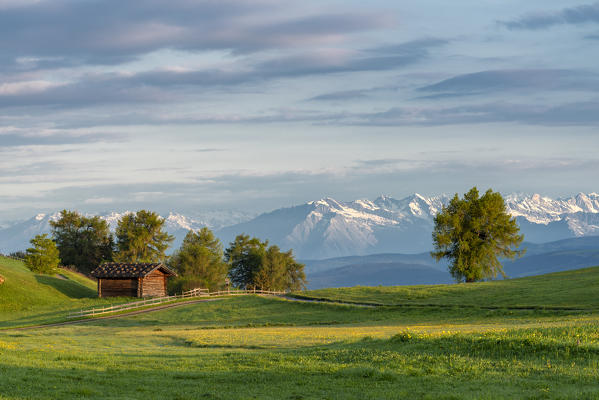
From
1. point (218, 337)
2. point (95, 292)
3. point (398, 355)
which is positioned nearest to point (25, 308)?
point (95, 292)

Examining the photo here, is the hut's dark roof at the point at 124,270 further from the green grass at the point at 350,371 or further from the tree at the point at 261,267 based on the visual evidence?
the green grass at the point at 350,371

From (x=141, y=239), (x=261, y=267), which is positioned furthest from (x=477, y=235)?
(x=141, y=239)

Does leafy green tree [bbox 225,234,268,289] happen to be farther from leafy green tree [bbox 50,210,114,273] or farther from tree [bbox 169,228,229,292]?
leafy green tree [bbox 50,210,114,273]

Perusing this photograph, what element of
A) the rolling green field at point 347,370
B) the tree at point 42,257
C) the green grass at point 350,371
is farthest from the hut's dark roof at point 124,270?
the green grass at point 350,371

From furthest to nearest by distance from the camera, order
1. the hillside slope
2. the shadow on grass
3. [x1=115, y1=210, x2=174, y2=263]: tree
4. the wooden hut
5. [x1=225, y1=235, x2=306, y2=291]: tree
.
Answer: [x1=115, y1=210, x2=174, y2=263]: tree
[x1=225, y1=235, x2=306, y2=291]: tree
the shadow on grass
the wooden hut
the hillside slope

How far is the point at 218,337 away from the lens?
47219 millimetres

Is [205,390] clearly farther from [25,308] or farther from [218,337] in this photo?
[25,308]

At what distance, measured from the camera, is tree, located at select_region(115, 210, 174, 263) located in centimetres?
14412

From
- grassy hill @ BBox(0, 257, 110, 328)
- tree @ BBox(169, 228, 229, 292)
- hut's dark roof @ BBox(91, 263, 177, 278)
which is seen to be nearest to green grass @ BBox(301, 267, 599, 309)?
hut's dark roof @ BBox(91, 263, 177, 278)

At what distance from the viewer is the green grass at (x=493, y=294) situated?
64.9m

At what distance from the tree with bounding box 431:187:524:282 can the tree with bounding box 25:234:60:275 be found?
72.5 m

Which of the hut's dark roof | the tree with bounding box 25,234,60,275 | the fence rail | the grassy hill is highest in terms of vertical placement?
the tree with bounding box 25,234,60,275

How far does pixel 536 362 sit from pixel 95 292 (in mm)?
108808

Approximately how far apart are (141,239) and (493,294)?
298 feet
